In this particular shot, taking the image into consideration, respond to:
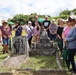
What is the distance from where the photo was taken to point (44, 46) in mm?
16312

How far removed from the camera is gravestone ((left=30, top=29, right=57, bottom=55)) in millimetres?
15594

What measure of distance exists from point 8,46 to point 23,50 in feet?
4.58

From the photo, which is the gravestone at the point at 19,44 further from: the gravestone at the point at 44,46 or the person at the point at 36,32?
the person at the point at 36,32

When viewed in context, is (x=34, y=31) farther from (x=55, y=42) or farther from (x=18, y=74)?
(x=18, y=74)

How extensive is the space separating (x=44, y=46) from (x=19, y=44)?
1683 millimetres

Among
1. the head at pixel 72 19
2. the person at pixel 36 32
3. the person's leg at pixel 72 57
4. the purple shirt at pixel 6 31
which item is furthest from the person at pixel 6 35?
the person's leg at pixel 72 57

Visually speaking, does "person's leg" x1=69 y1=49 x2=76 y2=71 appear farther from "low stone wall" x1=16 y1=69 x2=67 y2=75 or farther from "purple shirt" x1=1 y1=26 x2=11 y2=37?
"purple shirt" x1=1 y1=26 x2=11 y2=37

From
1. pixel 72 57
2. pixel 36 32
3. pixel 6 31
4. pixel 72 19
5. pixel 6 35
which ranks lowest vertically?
pixel 72 57

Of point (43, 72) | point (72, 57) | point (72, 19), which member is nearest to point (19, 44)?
point (43, 72)

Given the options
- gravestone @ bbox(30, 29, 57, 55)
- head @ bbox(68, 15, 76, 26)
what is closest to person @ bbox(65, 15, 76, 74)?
head @ bbox(68, 15, 76, 26)

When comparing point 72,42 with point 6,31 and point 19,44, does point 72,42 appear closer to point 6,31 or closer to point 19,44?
point 19,44

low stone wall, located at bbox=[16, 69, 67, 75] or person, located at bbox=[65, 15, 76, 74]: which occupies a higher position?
person, located at bbox=[65, 15, 76, 74]

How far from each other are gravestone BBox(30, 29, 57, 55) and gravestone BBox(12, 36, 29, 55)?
0.52 m

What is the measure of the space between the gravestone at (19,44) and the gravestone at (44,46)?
1.69 feet
